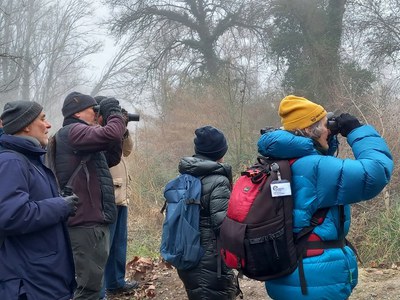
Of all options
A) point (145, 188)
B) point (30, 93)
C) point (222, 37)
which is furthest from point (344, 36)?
point (30, 93)

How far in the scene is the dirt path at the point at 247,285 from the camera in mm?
4792

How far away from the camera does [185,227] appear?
3395mm

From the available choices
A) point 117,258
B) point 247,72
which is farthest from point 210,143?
point 247,72

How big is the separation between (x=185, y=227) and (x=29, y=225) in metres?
1.14

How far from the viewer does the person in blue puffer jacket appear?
241 cm

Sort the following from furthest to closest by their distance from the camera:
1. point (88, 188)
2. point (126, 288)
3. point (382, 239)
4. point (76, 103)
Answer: point (382, 239), point (126, 288), point (76, 103), point (88, 188)

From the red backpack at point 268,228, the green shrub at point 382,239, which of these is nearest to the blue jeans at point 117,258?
the red backpack at point 268,228

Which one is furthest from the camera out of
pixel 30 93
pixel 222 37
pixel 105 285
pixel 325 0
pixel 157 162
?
pixel 30 93

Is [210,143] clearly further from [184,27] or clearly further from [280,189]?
[184,27]

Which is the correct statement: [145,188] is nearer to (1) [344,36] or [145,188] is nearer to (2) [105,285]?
(2) [105,285]

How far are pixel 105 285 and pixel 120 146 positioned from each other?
4.79 feet

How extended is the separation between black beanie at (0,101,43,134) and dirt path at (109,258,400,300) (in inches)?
100

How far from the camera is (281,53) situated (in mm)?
17578

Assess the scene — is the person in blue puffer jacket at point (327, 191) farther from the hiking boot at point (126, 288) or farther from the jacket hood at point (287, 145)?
the hiking boot at point (126, 288)
